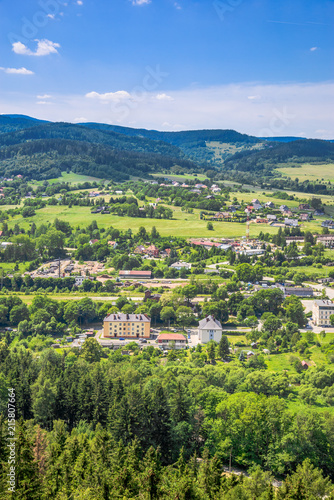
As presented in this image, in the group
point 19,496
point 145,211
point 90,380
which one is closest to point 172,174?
point 145,211

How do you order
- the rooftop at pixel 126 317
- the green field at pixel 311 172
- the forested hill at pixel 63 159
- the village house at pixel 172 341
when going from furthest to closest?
the green field at pixel 311 172
the forested hill at pixel 63 159
the rooftop at pixel 126 317
the village house at pixel 172 341

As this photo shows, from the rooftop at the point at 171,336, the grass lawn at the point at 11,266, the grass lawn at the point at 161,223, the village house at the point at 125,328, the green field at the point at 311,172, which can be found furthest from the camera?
the green field at the point at 311,172

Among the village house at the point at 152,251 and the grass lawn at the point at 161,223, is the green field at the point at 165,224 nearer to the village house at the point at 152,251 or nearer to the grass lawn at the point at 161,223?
the grass lawn at the point at 161,223

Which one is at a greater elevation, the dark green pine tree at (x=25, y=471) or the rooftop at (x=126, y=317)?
the dark green pine tree at (x=25, y=471)

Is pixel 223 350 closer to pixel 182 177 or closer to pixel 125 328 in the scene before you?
pixel 125 328

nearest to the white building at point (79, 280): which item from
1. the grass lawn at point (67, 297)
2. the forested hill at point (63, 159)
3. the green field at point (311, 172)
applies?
the grass lawn at point (67, 297)

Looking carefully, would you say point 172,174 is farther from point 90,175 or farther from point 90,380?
point 90,380
